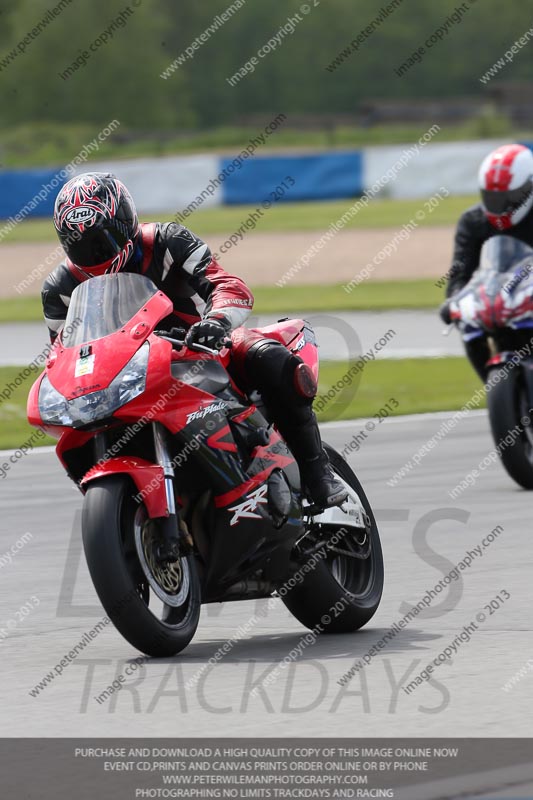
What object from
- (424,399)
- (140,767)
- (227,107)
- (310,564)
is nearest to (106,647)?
(310,564)

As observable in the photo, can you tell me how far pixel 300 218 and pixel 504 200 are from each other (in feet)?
95.5

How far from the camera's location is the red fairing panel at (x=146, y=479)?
5629mm

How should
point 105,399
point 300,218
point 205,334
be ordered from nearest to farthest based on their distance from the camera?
point 105,399 < point 205,334 < point 300,218

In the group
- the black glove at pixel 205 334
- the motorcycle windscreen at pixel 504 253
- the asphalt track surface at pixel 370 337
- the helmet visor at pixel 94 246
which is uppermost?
the helmet visor at pixel 94 246

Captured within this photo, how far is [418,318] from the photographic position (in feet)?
70.1

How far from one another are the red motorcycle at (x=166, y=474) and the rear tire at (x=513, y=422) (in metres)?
3.56

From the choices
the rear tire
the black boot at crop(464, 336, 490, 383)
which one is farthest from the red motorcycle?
the black boot at crop(464, 336, 490, 383)

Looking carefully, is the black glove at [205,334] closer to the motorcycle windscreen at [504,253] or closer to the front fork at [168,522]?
the front fork at [168,522]

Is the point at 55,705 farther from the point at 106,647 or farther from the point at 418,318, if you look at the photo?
the point at 418,318

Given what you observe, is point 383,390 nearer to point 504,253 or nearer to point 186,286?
point 504,253

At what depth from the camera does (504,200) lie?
33.9 ft

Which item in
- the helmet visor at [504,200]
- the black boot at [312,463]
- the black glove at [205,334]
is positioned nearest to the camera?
the black glove at [205,334]
